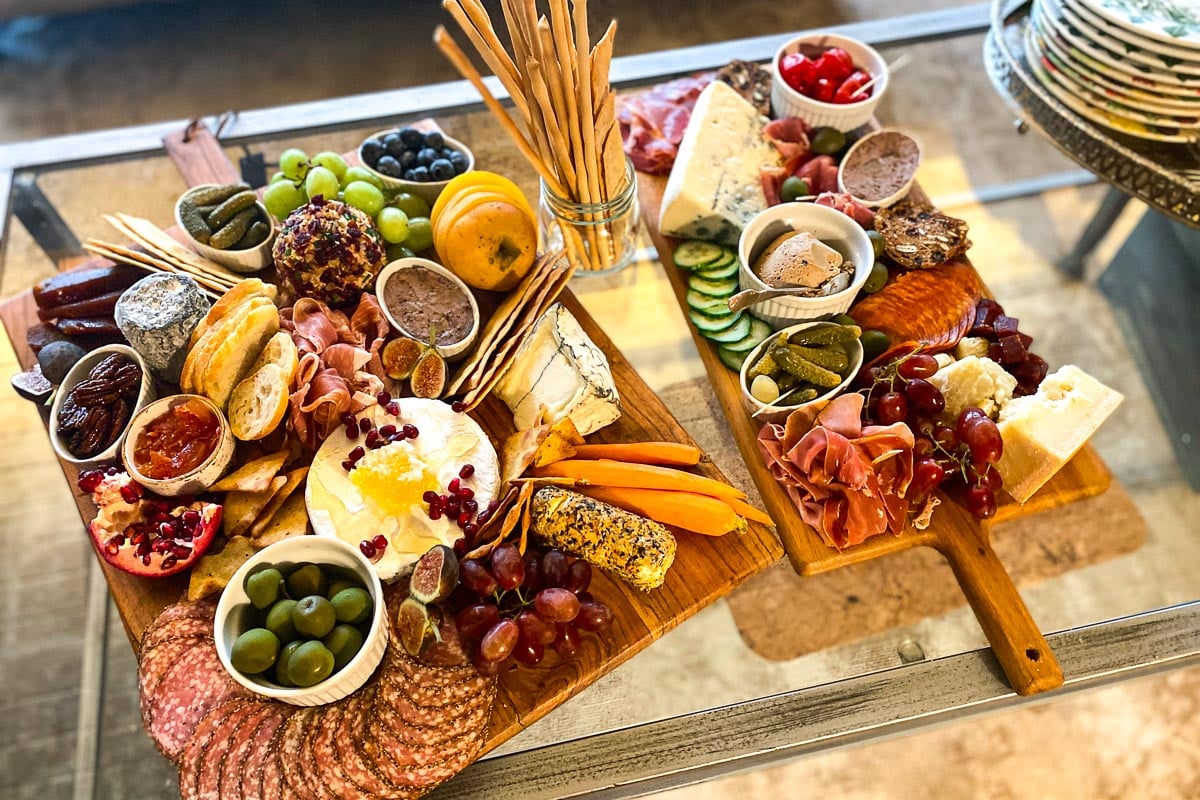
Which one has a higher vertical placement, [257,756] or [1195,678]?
[257,756]

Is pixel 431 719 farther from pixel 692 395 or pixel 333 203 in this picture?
pixel 333 203

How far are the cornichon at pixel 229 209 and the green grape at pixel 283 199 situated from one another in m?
0.04

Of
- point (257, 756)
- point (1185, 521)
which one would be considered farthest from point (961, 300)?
point (257, 756)

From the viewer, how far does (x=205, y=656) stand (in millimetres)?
1223

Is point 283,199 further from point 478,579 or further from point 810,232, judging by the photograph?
point 810,232

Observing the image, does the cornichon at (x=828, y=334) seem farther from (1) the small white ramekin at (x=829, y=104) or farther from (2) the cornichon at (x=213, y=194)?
(2) the cornichon at (x=213, y=194)

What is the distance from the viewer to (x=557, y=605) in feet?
4.00

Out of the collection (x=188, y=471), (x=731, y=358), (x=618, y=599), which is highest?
(x=188, y=471)

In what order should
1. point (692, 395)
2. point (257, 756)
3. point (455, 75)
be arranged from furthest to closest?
point (455, 75) → point (692, 395) → point (257, 756)

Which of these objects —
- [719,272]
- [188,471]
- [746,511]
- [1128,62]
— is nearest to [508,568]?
[746,511]

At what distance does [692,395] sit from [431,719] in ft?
2.58

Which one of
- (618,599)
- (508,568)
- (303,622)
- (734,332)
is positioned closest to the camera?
(303,622)

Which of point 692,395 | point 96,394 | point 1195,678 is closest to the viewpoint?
point 96,394

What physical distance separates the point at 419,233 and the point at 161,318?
1.61 feet
